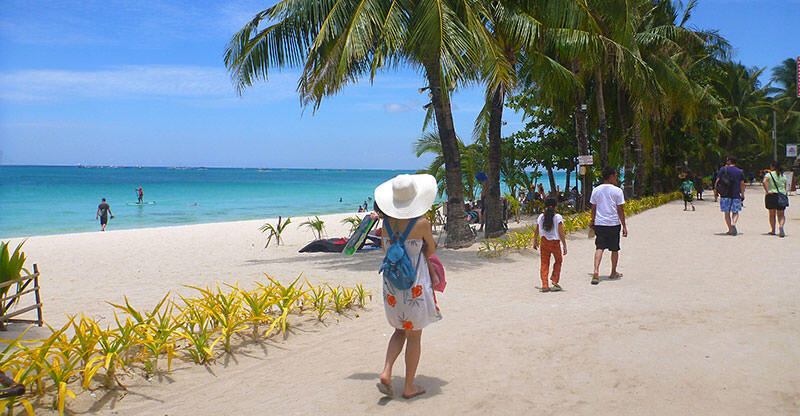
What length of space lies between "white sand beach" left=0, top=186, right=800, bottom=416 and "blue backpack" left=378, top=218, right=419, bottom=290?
800 millimetres

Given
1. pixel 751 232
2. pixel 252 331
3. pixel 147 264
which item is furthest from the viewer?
pixel 751 232

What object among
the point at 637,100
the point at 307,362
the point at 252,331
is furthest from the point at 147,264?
the point at 637,100

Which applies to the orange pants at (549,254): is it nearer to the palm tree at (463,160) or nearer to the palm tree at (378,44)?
the palm tree at (378,44)

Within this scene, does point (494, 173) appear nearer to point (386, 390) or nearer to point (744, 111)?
point (386, 390)

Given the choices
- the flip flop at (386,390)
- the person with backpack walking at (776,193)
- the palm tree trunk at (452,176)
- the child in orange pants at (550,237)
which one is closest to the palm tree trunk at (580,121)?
the person with backpack walking at (776,193)

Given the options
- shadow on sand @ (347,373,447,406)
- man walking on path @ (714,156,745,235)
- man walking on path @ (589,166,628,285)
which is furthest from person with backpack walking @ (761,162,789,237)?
shadow on sand @ (347,373,447,406)

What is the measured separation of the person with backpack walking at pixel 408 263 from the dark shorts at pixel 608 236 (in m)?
4.44

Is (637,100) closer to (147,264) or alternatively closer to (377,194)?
(147,264)

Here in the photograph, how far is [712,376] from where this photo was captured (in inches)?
150

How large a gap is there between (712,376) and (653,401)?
672 millimetres

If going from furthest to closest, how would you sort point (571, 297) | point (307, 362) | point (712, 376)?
point (571, 297) → point (307, 362) → point (712, 376)

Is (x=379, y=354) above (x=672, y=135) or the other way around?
the other way around

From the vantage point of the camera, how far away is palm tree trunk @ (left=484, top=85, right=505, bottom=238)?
1243 cm

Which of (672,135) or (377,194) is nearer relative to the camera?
(377,194)
